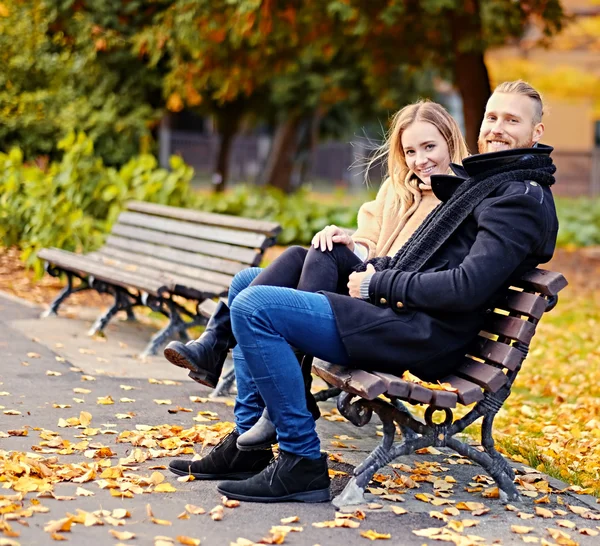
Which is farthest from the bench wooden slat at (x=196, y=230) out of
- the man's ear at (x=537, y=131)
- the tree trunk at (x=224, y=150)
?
the tree trunk at (x=224, y=150)

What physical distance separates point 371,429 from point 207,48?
8804mm

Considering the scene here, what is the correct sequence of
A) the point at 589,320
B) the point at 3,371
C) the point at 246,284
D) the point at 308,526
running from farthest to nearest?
1. the point at 589,320
2. the point at 3,371
3. the point at 246,284
4. the point at 308,526

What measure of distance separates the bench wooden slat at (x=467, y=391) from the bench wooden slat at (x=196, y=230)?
8.46 ft

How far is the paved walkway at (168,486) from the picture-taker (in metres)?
3.62

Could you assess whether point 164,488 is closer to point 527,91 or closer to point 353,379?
point 353,379

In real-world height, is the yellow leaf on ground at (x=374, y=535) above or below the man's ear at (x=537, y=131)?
below

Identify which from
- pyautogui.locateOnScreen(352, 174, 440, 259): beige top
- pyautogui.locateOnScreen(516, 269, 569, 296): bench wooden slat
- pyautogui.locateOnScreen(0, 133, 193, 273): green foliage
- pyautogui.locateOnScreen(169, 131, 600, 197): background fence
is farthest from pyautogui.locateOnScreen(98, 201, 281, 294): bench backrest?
pyautogui.locateOnScreen(169, 131, 600, 197): background fence

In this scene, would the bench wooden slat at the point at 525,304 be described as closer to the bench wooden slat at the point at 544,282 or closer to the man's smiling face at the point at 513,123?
the bench wooden slat at the point at 544,282

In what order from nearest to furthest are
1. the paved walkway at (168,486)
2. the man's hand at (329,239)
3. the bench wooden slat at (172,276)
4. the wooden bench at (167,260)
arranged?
the paved walkway at (168,486) < the man's hand at (329,239) < the bench wooden slat at (172,276) < the wooden bench at (167,260)

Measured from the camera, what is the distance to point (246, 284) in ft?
14.9

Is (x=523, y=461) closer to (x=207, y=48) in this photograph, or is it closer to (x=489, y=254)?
(x=489, y=254)

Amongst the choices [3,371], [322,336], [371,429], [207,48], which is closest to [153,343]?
[3,371]

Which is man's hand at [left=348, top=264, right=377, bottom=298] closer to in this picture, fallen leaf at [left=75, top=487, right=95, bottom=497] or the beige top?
the beige top

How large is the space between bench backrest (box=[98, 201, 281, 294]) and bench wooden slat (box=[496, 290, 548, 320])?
93.6 inches
